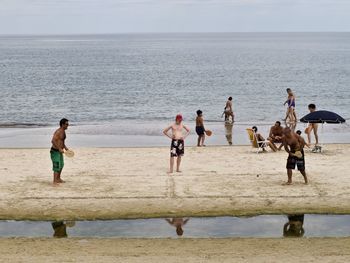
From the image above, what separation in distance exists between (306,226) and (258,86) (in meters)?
56.3

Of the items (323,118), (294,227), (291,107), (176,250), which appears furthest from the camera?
(291,107)

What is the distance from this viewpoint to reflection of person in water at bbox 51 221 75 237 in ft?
42.4

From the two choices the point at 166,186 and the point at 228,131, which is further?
the point at 228,131

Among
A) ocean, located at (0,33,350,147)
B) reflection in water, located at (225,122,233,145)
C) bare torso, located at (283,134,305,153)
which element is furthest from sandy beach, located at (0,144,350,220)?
ocean, located at (0,33,350,147)

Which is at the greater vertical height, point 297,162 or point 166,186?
point 297,162

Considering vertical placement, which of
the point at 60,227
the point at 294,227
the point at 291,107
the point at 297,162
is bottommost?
the point at 60,227

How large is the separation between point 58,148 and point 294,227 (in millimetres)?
6660

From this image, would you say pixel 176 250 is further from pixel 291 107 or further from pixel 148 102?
pixel 148 102

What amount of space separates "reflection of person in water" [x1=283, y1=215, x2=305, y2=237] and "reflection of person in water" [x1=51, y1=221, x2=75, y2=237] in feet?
15.4

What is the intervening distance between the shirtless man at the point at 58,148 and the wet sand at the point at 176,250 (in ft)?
13.6

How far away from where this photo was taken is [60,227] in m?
13.4

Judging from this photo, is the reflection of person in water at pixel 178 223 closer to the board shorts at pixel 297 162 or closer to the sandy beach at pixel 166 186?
the sandy beach at pixel 166 186

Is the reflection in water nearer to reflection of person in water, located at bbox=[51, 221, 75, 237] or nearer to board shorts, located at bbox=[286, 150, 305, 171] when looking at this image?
board shorts, located at bbox=[286, 150, 305, 171]

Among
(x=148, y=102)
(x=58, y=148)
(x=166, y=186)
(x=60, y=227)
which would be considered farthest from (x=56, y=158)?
(x=148, y=102)
